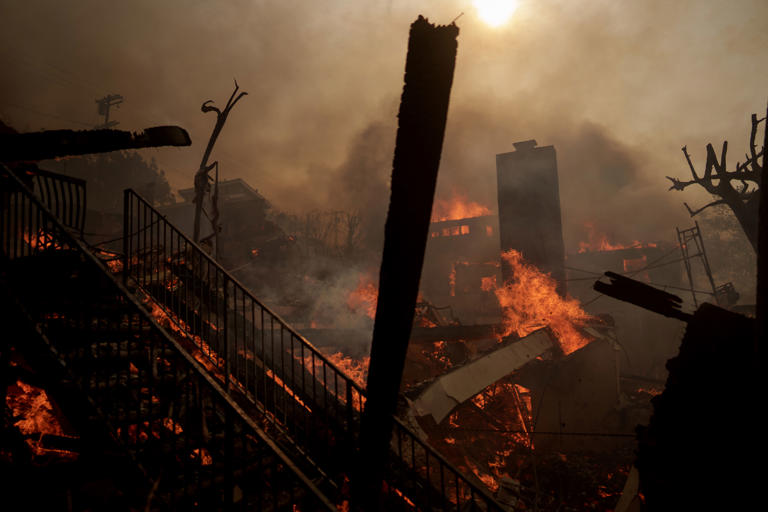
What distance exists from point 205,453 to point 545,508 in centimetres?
911

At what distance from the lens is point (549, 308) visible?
20375mm

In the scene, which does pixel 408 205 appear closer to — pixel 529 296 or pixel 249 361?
pixel 249 361

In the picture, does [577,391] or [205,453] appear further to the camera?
[577,391]

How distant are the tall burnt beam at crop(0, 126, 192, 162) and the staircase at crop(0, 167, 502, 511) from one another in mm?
798

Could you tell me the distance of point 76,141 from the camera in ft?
20.6

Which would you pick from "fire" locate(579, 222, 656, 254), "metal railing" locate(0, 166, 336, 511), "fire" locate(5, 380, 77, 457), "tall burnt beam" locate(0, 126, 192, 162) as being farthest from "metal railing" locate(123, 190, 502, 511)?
"fire" locate(579, 222, 656, 254)

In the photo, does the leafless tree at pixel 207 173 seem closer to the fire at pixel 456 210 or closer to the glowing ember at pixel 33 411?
the glowing ember at pixel 33 411

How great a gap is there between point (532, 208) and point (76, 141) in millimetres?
22287

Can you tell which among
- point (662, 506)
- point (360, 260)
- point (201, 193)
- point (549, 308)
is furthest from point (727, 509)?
point (360, 260)

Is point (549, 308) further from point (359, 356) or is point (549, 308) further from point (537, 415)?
point (359, 356)

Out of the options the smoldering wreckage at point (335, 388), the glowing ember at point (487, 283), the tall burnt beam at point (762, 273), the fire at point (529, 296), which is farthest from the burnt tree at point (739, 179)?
the glowing ember at point (487, 283)

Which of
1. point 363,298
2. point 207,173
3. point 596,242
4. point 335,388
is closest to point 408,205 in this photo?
point 335,388

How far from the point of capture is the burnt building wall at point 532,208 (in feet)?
71.7

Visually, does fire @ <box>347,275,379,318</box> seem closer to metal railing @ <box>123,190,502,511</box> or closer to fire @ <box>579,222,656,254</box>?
metal railing @ <box>123,190,502,511</box>
